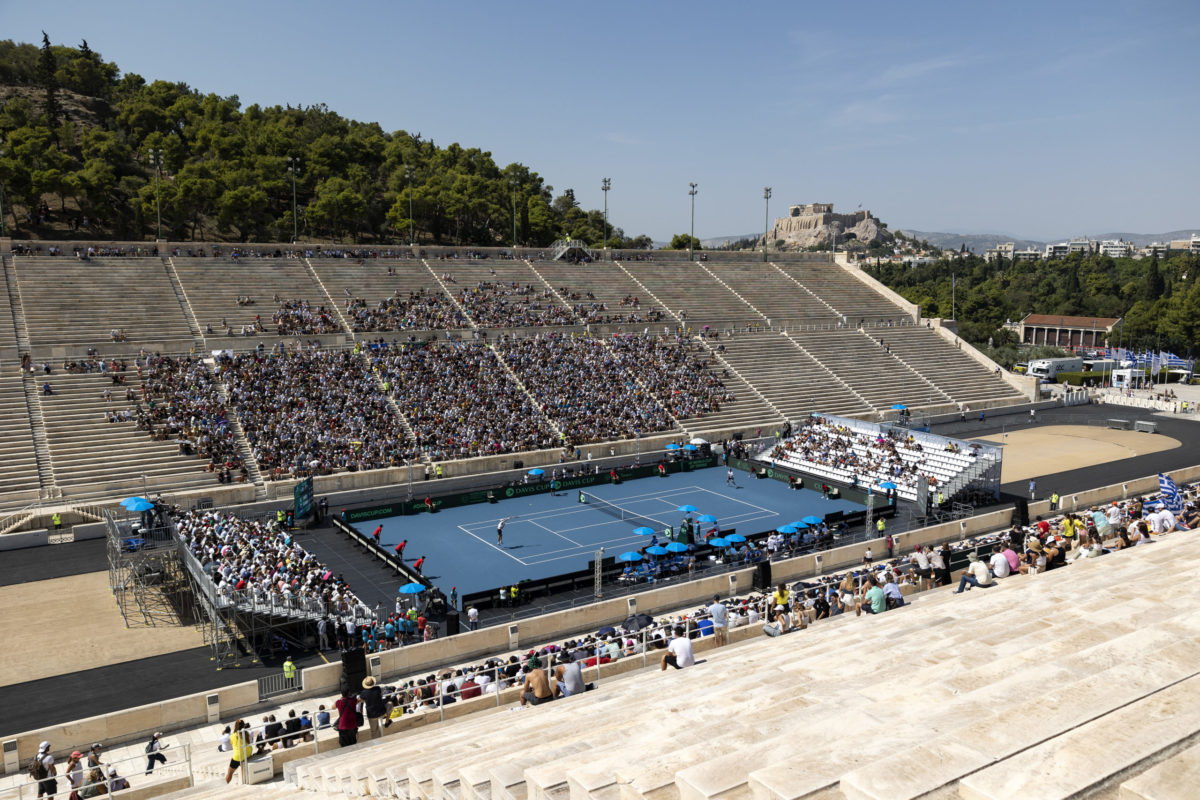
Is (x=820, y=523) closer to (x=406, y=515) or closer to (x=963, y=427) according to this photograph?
(x=406, y=515)

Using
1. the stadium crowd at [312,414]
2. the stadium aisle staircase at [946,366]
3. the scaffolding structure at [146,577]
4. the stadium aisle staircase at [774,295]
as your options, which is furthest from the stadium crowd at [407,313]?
the stadium aisle staircase at [946,366]

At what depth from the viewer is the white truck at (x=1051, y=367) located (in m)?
83.3

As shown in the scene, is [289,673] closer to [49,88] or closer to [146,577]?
[146,577]

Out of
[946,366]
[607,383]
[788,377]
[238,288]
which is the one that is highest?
[238,288]

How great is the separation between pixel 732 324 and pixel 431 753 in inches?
2336

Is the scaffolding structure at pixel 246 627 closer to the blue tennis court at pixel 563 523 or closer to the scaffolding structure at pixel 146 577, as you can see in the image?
the scaffolding structure at pixel 146 577

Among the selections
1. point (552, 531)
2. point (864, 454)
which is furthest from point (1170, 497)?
point (552, 531)

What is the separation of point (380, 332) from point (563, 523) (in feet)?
75.3

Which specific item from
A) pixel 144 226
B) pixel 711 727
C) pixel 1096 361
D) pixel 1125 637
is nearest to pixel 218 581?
pixel 711 727

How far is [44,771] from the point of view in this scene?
1553 centimetres

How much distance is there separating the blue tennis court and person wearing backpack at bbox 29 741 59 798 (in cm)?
1329

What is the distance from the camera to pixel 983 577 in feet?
59.2

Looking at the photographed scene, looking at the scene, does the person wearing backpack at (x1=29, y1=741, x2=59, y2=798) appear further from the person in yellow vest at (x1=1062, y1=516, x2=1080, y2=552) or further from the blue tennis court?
the person in yellow vest at (x1=1062, y1=516, x2=1080, y2=552)

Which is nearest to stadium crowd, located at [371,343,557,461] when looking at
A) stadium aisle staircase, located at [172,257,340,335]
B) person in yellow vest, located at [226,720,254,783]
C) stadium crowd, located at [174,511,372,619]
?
stadium aisle staircase, located at [172,257,340,335]
